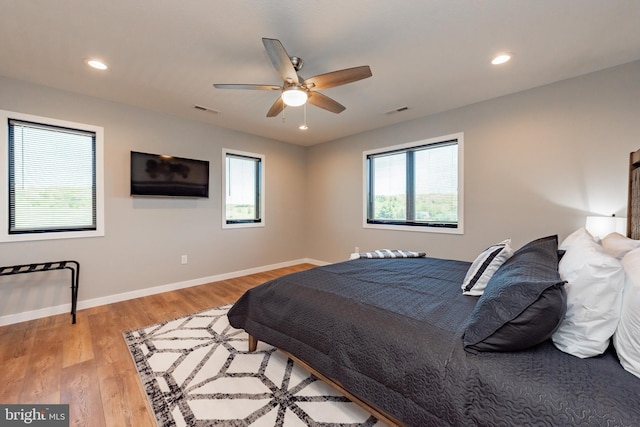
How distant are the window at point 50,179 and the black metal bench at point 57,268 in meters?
0.32

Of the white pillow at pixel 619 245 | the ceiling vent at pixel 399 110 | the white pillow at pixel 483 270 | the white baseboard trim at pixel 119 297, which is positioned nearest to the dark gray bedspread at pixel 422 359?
the white pillow at pixel 483 270

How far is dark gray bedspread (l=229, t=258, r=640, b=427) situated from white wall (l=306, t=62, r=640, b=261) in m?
1.72

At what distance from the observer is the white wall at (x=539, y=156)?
2584 mm

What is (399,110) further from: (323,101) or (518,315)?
(518,315)

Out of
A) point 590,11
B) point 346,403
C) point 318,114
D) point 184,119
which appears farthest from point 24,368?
point 590,11

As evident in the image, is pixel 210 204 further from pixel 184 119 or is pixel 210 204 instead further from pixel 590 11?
pixel 590 11

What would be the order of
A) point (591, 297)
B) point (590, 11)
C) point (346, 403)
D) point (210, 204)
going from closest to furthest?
1. point (591, 297)
2. point (346, 403)
3. point (590, 11)
4. point (210, 204)

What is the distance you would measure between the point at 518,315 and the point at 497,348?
17 centimetres

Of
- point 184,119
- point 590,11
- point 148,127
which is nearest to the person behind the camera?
point 590,11

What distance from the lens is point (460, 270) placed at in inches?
95.6

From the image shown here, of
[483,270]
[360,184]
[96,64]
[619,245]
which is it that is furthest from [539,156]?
[96,64]

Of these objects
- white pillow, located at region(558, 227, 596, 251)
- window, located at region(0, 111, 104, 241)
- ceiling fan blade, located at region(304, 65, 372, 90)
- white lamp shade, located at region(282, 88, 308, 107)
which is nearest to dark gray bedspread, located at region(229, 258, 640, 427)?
white pillow, located at region(558, 227, 596, 251)

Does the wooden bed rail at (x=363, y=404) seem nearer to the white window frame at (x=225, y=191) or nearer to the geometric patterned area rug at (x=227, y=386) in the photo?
the geometric patterned area rug at (x=227, y=386)

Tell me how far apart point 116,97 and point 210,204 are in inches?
71.1
